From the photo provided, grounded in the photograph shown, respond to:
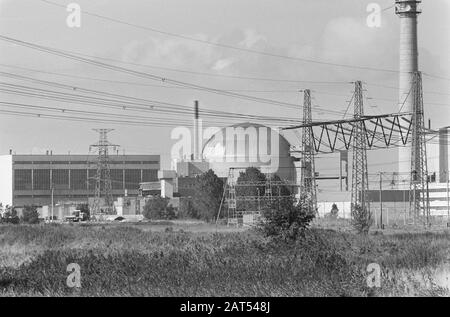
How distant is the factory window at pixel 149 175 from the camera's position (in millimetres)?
145250

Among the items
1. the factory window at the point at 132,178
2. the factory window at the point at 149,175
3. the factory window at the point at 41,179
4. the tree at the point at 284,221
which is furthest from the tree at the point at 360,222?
the factory window at the point at 132,178

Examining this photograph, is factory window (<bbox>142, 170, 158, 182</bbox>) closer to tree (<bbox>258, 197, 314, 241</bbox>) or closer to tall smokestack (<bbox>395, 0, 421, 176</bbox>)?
tall smokestack (<bbox>395, 0, 421, 176</bbox>)

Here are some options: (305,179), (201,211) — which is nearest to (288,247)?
(305,179)

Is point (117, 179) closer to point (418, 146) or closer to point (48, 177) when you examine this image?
point (48, 177)

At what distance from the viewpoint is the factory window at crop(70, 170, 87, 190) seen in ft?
436

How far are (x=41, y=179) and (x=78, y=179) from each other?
6294 mm

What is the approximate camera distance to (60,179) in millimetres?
133750

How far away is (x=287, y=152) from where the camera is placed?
406ft

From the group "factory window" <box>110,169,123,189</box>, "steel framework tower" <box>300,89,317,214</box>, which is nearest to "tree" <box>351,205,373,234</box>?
"steel framework tower" <box>300,89,317,214</box>

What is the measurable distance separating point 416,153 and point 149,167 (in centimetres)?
8314
